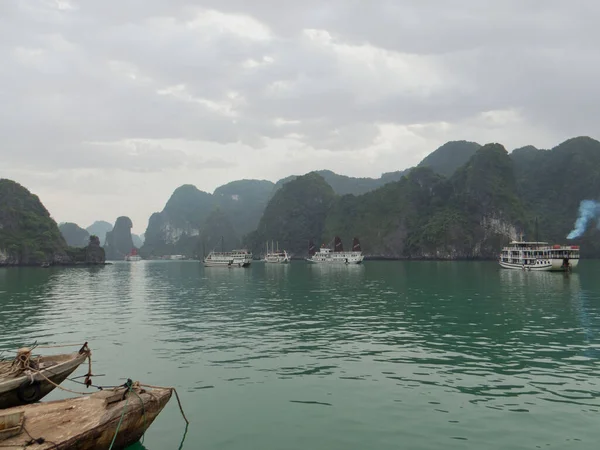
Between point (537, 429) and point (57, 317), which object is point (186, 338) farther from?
point (537, 429)

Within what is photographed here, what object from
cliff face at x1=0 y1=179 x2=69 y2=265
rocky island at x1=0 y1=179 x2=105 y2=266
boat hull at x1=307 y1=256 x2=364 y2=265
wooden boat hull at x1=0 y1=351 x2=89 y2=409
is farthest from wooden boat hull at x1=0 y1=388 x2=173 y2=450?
cliff face at x1=0 y1=179 x2=69 y2=265

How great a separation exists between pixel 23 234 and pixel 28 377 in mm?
206645

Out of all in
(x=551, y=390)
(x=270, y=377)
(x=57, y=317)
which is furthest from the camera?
(x=57, y=317)

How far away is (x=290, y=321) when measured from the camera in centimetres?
3062

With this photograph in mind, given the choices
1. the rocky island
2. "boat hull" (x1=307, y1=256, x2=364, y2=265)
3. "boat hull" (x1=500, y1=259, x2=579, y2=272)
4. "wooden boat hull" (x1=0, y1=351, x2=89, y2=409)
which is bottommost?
"boat hull" (x1=307, y1=256, x2=364, y2=265)

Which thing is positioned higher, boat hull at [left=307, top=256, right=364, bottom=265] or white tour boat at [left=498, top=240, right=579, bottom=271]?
white tour boat at [left=498, top=240, right=579, bottom=271]

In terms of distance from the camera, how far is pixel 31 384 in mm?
13039

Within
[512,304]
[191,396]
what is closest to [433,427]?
[191,396]

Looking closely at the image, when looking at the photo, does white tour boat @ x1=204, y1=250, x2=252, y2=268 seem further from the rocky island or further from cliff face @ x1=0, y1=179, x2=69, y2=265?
cliff face @ x1=0, y1=179, x2=69, y2=265

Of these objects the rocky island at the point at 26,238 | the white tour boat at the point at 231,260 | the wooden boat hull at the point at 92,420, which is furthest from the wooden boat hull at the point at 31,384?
the rocky island at the point at 26,238

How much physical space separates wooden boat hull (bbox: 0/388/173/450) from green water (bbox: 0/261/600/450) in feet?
3.81

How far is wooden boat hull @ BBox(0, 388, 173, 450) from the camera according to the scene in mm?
9336

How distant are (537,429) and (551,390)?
12.6 feet

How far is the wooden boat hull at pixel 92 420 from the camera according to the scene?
30.6 feet
